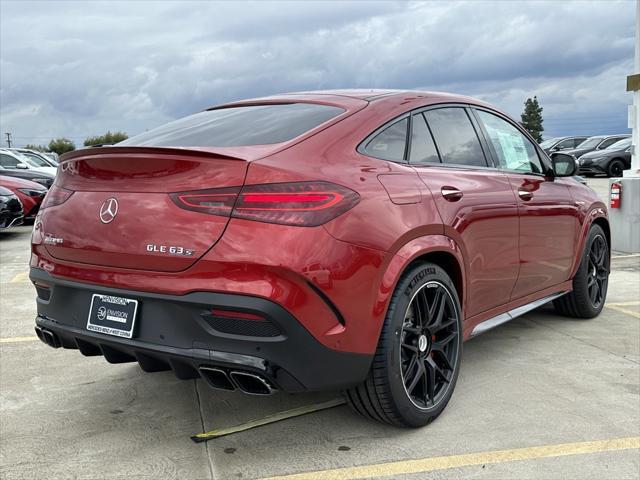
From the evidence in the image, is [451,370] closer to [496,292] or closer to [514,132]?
[496,292]

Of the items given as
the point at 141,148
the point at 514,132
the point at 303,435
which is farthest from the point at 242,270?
the point at 514,132

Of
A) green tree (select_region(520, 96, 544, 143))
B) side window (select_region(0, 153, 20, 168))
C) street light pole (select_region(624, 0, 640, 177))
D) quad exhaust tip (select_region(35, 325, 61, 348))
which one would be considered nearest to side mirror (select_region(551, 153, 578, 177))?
quad exhaust tip (select_region(35, 325, 61, 348))

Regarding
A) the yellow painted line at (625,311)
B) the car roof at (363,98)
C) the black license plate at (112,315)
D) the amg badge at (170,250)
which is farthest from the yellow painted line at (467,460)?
the yellow painted line at (625,311)

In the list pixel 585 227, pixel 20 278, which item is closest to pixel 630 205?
pixel 585 227

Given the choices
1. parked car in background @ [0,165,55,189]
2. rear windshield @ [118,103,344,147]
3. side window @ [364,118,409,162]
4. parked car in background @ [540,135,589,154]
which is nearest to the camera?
rear windshield @ [118,103,344,147]

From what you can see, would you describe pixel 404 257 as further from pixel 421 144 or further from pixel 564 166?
pixel 564 166

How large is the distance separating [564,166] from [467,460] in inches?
104

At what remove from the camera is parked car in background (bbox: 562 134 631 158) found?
26.6 m

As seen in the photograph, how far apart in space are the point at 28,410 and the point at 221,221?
1.69m

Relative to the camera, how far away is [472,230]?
11.7 ft

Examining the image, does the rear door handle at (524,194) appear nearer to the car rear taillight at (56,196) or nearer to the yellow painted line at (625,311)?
the yellow painted line at (625,311)

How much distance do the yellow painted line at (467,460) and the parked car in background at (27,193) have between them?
10.4 m

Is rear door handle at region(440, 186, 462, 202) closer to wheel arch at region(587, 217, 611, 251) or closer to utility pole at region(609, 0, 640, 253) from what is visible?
wheel arch at region(587, 217, 611, 251)

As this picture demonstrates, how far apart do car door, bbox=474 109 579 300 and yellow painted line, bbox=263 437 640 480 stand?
1312 mm
